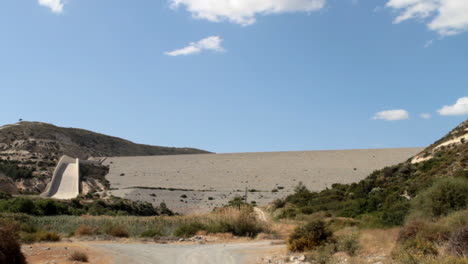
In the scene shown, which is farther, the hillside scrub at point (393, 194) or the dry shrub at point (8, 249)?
the hillside scrub at point (393, 194)

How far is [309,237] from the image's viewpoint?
1706 centimetres

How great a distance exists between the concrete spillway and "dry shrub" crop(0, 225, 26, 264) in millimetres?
56328

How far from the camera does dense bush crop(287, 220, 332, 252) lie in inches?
666

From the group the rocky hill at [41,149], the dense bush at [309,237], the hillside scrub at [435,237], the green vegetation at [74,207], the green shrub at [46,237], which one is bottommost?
the green vegetation at [74,207]

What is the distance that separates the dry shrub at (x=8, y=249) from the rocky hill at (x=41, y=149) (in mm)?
59342

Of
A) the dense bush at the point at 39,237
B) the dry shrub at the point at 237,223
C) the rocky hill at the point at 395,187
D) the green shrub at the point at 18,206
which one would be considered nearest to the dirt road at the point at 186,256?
the dense bush at the point at 39,237

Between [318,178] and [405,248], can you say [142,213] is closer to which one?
[318,178]

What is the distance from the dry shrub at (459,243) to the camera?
11.0m

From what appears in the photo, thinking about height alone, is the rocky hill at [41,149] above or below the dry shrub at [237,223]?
above

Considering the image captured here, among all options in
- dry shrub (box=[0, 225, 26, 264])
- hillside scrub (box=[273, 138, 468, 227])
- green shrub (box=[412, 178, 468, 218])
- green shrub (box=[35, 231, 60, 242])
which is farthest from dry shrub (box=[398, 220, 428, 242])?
green shrub (box=[35, 231, 60, 242])

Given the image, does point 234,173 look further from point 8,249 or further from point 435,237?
point 8,249

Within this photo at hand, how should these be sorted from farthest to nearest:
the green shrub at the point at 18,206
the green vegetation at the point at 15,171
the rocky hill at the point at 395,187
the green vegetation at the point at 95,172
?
the green vegetation at the point at 95,172 → the green vegetation at the point at 15,171 → the green shrub at the point at 18,206 → the rocky hill at the point at 395,187

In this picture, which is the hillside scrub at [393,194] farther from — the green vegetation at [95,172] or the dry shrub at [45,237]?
the green vegetation at [95,172]

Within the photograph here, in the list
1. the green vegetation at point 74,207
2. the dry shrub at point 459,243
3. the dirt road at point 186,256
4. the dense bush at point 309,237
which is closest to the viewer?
the dry shrub at point 459,243
